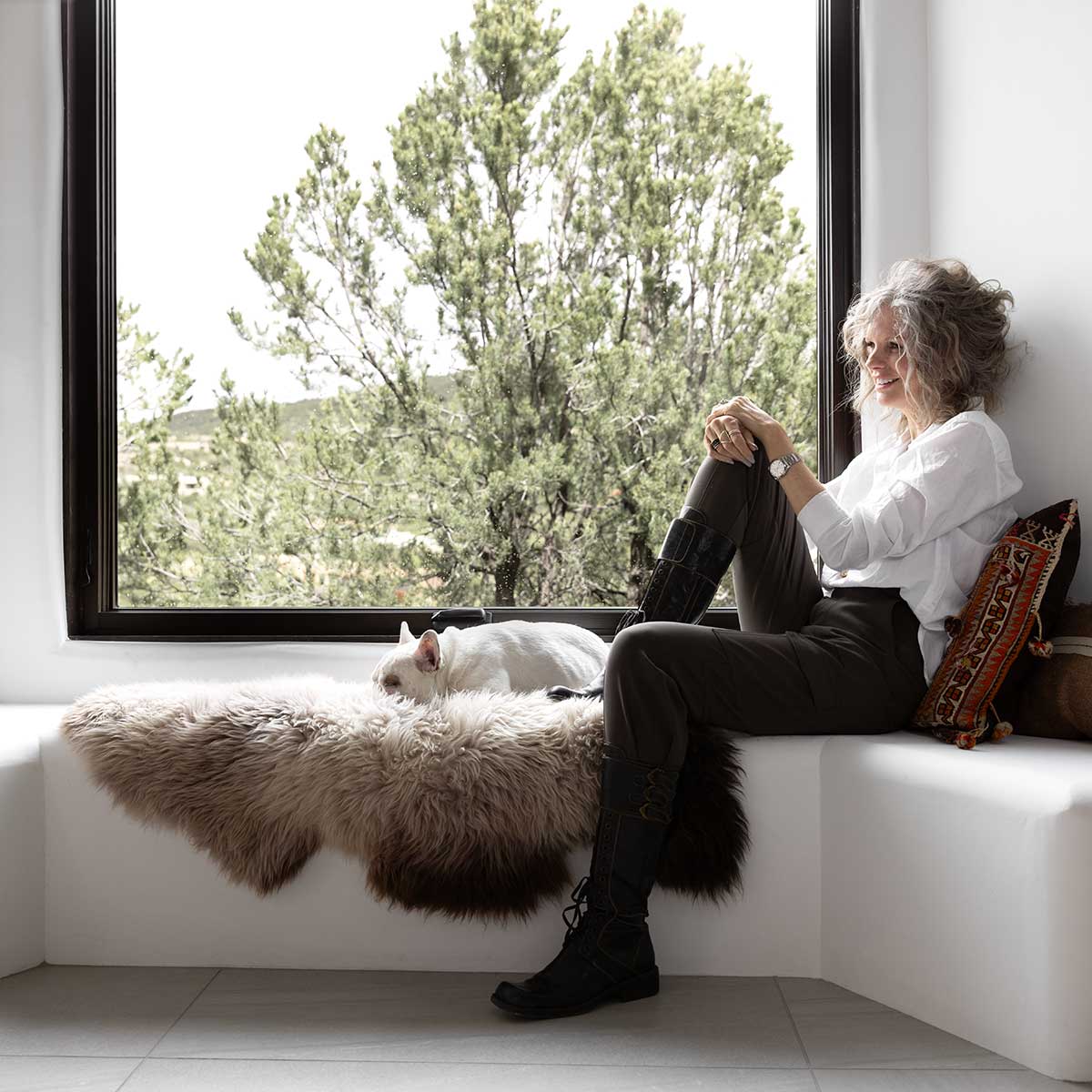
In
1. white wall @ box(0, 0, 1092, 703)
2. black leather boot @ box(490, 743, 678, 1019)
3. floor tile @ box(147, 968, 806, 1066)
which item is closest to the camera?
floor tile @ box(147, 968, 806, 1066)

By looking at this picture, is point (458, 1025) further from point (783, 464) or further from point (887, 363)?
point (887, 363)

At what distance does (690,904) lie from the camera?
1646 mm

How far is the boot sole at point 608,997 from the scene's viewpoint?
58.1 inches

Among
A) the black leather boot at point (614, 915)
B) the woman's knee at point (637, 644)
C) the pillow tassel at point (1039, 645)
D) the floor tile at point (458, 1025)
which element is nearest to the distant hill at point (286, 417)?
the woman's knee at point (637, 644)

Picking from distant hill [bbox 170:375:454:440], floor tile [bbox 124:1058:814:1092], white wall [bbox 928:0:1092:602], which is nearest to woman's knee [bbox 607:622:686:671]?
floor tile [bbox 124:1058:814:1092]

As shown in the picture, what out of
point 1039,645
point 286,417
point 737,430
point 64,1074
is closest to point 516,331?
point 286,417

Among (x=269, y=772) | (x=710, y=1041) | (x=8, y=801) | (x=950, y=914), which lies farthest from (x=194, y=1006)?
(x=950, y=914)

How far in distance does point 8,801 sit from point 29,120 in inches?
65.1

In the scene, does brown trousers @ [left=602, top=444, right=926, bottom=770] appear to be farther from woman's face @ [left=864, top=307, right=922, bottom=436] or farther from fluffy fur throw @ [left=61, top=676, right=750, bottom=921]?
woman's face @ [left=864, top=307, right=922, bottom=436]

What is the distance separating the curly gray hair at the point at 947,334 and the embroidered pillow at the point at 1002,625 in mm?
325

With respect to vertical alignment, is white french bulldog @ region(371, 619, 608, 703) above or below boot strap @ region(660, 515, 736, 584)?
below

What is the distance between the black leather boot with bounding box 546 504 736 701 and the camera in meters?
1.80

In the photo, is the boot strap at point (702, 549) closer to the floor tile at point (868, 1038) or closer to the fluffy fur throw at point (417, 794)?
the fluffy fur throw at point (417, 794)

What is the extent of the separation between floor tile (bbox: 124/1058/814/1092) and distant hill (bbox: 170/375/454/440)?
5.08ft
